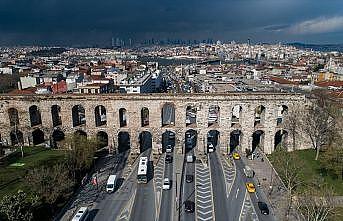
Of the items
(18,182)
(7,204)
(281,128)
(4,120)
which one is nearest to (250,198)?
(281,128)

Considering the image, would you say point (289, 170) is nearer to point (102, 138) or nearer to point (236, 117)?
point (236, 117)

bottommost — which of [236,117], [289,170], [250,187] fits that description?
[250,187]

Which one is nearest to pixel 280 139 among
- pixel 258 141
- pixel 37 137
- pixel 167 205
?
pixel 258 141

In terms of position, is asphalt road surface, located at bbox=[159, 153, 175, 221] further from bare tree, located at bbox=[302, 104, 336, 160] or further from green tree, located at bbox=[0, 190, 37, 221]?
bare tree, located at bbox=[302, 104, 336, 160]

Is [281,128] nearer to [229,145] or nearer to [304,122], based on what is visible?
[304,122]

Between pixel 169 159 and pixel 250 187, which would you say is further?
pixel 169 159

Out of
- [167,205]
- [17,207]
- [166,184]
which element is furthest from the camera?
[166,184]

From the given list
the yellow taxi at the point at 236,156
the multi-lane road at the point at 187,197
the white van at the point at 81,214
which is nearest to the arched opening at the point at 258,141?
the yellow taxi at the point at 236,156
